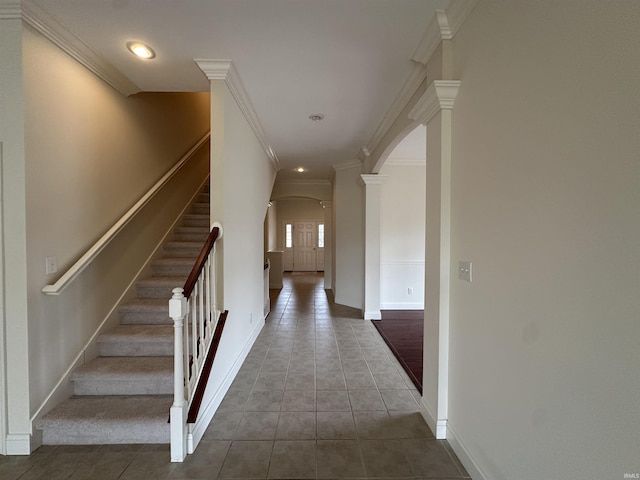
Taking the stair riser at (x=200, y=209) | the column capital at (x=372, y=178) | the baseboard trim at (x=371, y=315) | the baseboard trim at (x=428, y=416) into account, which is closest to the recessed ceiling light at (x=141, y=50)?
the stair riser at (x=200, y=209)

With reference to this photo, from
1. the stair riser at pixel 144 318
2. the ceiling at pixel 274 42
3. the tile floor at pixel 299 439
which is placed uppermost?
the ceiling at pixel 274 42

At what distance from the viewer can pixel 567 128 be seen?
0.97 meters

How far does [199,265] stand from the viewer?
6.22 feet

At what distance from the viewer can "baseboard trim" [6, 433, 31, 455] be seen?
67.0 inches

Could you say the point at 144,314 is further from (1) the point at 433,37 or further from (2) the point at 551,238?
(1) the point at 433,37

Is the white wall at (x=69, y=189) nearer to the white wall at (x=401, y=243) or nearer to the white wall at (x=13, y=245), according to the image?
the white wall at (x=13, y=245)

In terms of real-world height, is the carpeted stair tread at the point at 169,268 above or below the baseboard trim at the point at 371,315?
above

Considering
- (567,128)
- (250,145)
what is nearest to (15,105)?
(250,145)

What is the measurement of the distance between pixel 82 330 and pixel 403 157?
483 cm

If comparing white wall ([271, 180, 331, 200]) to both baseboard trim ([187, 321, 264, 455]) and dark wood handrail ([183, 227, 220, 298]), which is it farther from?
dark wood handrail ([183, 227, 220, 298])

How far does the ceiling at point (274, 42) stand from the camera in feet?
5.44

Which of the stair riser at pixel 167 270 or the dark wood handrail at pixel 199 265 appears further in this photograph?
the stair riser at pixel 167 270

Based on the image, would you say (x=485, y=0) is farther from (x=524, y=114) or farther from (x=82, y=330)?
(x=82, y=330)

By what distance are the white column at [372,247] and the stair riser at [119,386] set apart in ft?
10.5
